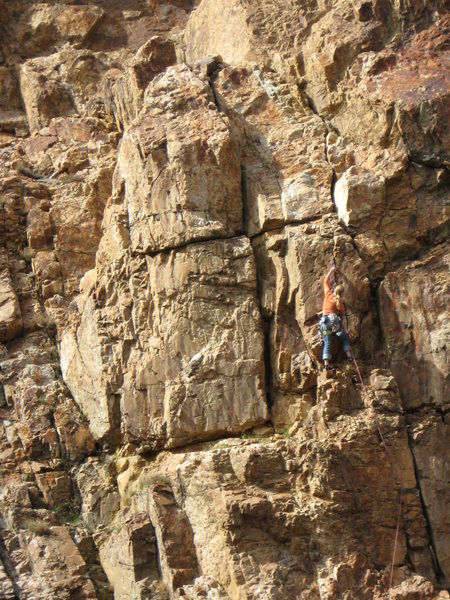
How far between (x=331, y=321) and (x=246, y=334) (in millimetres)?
1487

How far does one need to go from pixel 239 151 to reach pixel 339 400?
4800 millimetres

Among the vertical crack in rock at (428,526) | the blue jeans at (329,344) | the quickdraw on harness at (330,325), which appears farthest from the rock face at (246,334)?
the quickdraw on harness at (330,325)

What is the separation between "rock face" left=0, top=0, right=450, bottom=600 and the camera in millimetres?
15883

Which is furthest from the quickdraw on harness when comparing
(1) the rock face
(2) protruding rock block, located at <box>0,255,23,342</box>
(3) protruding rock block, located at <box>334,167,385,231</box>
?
(2) protruding rock block, located at <box>0,255,23,342</box>

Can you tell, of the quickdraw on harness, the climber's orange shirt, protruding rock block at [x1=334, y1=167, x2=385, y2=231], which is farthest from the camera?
protruding rock block at [x1=334, y1=167, x2=385, y2=231]

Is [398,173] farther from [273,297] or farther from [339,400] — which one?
[339,400]

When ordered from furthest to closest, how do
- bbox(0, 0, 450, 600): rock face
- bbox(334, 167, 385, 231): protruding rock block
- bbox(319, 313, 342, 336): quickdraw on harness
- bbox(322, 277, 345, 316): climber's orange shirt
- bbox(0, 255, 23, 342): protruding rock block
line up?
bbox(0, 255, 23, 342): protruding rock block
bbox(334, 167, 385, 231): protruding rock block
bbox(322, 277, 345, 316): climber's orange shirt
bbox(319, 313, 342, 336): quickdraw on harness
bbox(0, 0, 450, 600): rock face

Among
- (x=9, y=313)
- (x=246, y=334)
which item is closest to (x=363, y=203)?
(x=246, y=334)

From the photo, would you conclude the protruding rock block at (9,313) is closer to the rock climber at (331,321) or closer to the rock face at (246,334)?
the rock face at (246,334)

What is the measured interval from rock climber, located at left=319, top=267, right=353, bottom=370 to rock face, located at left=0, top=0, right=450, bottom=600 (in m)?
0.25

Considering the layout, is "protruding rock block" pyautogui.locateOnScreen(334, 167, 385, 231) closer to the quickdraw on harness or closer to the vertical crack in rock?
the quickdraw on harness

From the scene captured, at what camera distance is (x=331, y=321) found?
16688 mm

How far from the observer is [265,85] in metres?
19.6

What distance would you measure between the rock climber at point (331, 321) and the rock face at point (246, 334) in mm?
253
